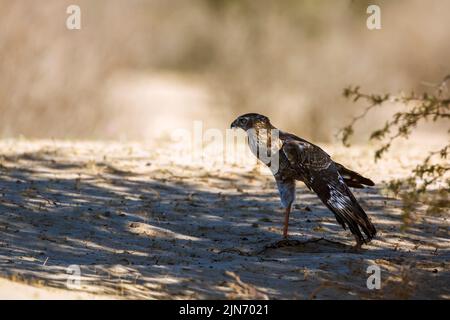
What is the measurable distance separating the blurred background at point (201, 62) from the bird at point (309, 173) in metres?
6.45

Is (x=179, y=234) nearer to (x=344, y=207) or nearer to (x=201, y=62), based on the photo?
(x=344, y=207)

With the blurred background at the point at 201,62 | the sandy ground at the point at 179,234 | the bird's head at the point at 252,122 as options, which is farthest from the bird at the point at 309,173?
the blurred background at the point at 201,62

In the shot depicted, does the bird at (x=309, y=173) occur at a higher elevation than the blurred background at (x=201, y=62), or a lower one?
lower

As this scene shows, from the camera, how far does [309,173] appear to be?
8.53 metres

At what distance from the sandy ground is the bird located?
320 millimetres

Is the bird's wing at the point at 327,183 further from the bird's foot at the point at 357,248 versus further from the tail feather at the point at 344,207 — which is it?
the bird's foot at the point at 357,248

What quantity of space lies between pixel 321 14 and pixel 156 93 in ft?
14.7

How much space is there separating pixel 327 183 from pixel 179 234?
5.63ft

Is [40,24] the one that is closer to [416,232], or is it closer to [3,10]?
[3,10]

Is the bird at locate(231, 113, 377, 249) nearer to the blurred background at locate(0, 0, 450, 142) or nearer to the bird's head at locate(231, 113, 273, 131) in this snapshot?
the bird's head at locate(231, 113, 273, 131)

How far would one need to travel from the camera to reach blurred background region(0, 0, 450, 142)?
1606 cm

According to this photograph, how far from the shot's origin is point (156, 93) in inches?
884

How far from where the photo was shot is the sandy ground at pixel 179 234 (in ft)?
23.4
